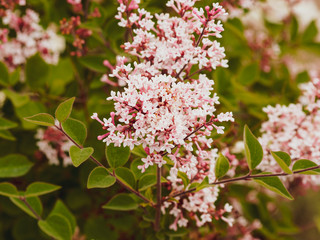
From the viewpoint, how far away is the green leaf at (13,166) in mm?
828

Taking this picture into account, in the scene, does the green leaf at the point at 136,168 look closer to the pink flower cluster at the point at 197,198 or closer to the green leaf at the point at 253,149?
the pink flower cluster at the point at 197,198

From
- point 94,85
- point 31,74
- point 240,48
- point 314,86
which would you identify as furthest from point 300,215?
point 31,74

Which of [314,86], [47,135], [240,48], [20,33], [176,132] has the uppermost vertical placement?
[240,48]

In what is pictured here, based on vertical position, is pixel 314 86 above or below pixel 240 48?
below

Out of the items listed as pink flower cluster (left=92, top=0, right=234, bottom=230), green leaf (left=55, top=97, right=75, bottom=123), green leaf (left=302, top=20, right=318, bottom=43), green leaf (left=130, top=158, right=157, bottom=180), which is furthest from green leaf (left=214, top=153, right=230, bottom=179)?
green leaf (left=302, top=20, right=318, bottom=43)

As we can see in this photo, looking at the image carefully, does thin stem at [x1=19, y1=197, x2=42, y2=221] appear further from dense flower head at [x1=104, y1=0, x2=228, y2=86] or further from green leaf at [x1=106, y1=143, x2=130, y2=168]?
dense flower head at [x1=104, y1=0, x2=228, y2=86]

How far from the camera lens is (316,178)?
0.84m

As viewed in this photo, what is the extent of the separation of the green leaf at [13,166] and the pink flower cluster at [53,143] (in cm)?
8

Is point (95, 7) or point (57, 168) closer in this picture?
point (95, 7)

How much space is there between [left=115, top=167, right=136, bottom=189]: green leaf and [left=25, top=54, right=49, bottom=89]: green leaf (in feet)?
1.45

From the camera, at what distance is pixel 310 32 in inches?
50.9

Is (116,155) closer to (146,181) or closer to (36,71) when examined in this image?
(146,181)

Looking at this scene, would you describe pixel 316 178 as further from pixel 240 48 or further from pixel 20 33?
pixel 20 33

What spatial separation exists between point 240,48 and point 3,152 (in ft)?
2.90
